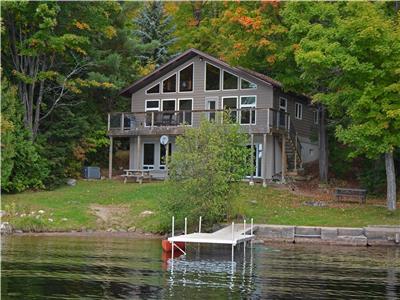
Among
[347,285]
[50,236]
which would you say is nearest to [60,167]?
[50,236]

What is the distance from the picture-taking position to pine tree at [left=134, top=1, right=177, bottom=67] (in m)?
53.1

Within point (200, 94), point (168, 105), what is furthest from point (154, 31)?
point (200, 94)

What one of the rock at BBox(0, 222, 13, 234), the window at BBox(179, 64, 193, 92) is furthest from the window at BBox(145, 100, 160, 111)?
the rock at BBox(0, 222, 13, 234)

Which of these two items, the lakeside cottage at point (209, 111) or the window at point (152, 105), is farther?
the window at point (152, 105)

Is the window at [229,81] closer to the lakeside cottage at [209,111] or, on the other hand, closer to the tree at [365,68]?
the lakeside cottage at [209,111]

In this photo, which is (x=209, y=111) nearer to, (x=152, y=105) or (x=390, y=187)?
(x=152, y=105)

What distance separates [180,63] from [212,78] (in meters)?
2.39

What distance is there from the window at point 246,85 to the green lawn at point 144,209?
7133mm

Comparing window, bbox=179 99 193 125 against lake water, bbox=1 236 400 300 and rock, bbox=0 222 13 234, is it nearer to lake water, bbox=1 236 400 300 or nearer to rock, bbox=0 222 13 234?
rock, bbox=0 222 13 234

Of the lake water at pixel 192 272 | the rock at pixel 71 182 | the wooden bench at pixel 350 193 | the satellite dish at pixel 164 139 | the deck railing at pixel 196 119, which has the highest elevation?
the deck railing at pixel 196 119

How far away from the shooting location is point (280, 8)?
3903cm

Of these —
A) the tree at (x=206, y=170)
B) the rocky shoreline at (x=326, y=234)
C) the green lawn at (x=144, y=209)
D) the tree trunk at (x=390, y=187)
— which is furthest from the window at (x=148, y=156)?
the tree trunk at (x=390, y=187)

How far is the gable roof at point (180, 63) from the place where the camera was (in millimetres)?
39656

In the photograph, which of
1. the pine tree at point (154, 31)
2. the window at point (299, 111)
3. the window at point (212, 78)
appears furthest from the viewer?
the pine tree at point (154, 31)
